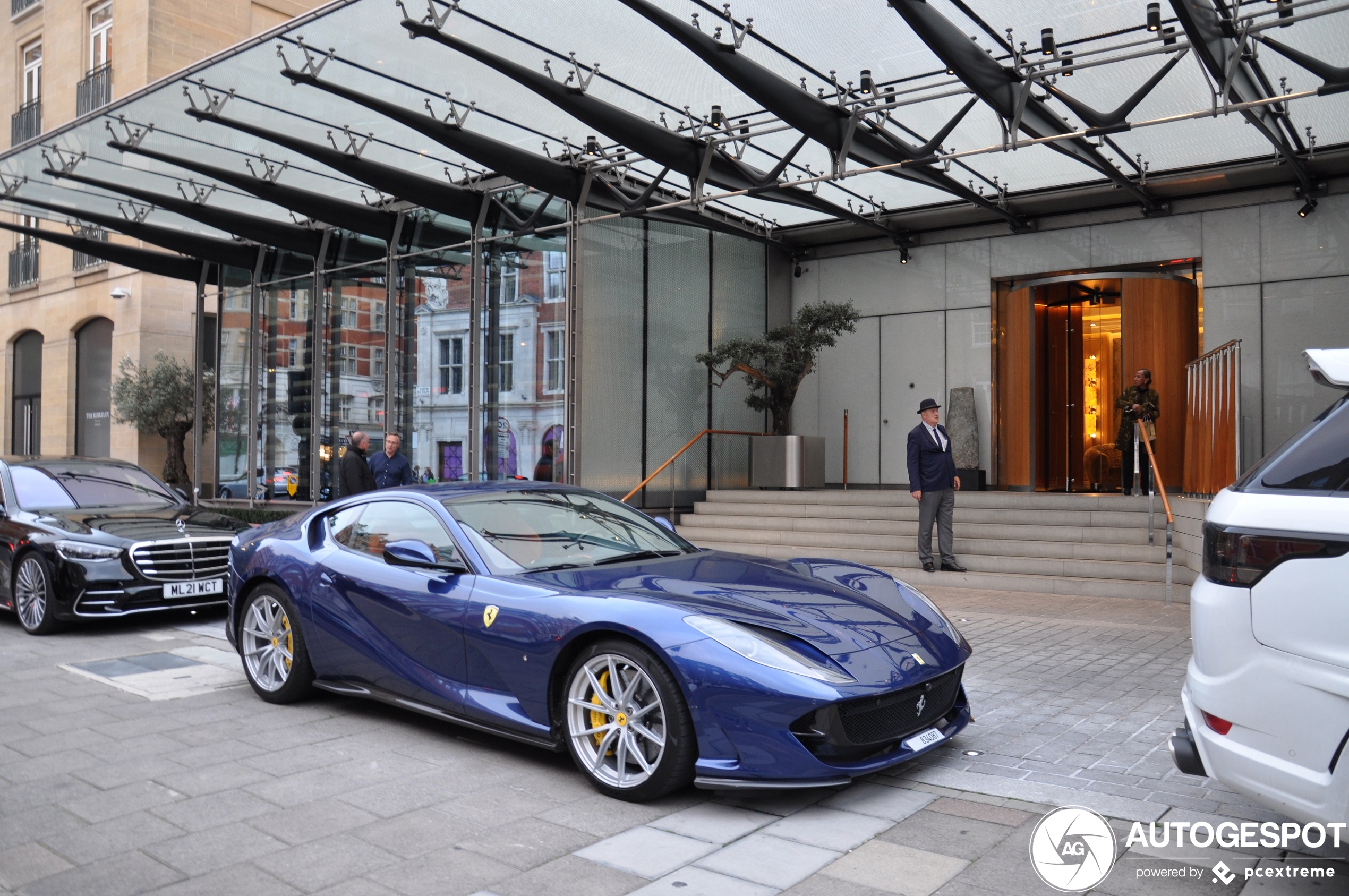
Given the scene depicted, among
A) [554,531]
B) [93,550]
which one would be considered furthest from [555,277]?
[554,531]

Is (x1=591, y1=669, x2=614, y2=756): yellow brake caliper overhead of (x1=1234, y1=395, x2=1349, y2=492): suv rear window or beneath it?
beneath

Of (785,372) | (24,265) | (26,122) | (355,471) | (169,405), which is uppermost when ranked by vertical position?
(26,122)

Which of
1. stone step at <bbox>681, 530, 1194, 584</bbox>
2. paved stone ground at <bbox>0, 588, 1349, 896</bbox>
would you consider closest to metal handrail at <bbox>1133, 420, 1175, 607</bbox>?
stone step at <bbox>681, 530, 1194, 584</bbox>

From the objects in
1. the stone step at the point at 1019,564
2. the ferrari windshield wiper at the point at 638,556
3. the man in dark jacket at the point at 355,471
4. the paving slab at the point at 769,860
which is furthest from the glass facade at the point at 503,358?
the paving slab at the point at 769,860

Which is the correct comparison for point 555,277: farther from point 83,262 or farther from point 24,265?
point 24,265

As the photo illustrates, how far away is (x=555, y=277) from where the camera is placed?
15586 millimetres

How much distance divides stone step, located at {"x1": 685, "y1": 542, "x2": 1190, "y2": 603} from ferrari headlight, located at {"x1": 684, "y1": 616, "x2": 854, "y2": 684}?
5746 mm

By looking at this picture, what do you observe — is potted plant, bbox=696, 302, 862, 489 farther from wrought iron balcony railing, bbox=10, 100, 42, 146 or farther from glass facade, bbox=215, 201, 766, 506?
wrought iron balcony railing, bbox=10, 100, 42, 146

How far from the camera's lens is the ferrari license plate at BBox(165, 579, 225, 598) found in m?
9.16

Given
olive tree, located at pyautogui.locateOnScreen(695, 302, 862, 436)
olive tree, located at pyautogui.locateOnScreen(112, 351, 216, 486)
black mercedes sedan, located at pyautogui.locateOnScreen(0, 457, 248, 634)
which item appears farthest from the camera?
olive tree, located at pyautogui.locateOnScreen(112, 351, 216, 486)

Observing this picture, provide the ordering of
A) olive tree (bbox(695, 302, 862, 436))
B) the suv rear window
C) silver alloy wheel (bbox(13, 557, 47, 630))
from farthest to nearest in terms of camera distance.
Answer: olive tree (bbox(695, 302, 862, 436)) < silver alloy wheel (bbox(13, 557, 47, 630)) < the suv rear window

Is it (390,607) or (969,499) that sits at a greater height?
(969,499)

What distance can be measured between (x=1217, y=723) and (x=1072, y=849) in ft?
2.73

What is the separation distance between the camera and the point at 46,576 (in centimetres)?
893
